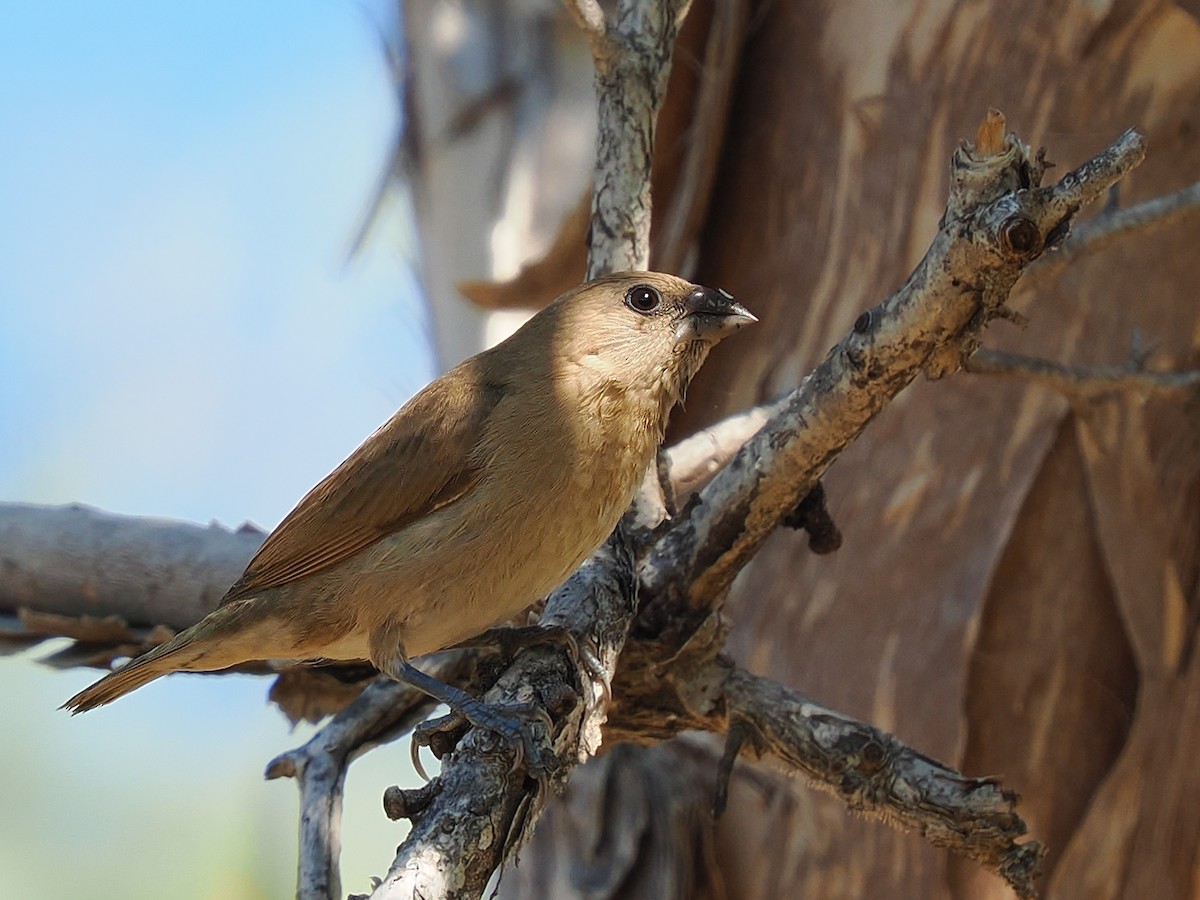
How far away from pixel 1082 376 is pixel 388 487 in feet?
6.38

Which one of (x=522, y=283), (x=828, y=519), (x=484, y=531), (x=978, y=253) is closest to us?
(x=978, y=253)

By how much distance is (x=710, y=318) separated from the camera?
10.8 feet

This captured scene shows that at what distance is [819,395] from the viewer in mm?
2643

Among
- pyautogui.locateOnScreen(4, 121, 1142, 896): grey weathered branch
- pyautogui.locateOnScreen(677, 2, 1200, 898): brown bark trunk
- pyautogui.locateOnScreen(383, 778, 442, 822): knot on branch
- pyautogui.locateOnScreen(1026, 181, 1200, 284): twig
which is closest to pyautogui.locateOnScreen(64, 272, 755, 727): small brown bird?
pyautogui.locateOnScreen(4, 121, 1142, 896): grey weathered branch

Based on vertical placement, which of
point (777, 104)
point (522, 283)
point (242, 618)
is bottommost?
point (242, 618)

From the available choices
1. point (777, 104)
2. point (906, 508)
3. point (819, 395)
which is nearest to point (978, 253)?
point (819, 395)

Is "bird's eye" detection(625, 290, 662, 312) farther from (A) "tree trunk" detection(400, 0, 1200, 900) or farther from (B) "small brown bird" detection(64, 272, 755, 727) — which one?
(A) "tree trunk" detection(400, 0, 1200, 900)

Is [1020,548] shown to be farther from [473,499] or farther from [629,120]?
[473,499]

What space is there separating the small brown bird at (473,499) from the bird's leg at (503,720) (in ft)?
0.06

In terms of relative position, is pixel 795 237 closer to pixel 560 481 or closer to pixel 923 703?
pixel 923 703

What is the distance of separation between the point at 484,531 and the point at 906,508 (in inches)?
79.9

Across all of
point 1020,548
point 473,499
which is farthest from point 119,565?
point 1020,548

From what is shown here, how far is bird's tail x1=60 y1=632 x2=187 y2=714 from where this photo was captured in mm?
3092

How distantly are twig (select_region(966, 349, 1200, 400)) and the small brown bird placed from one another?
0.83 metres
